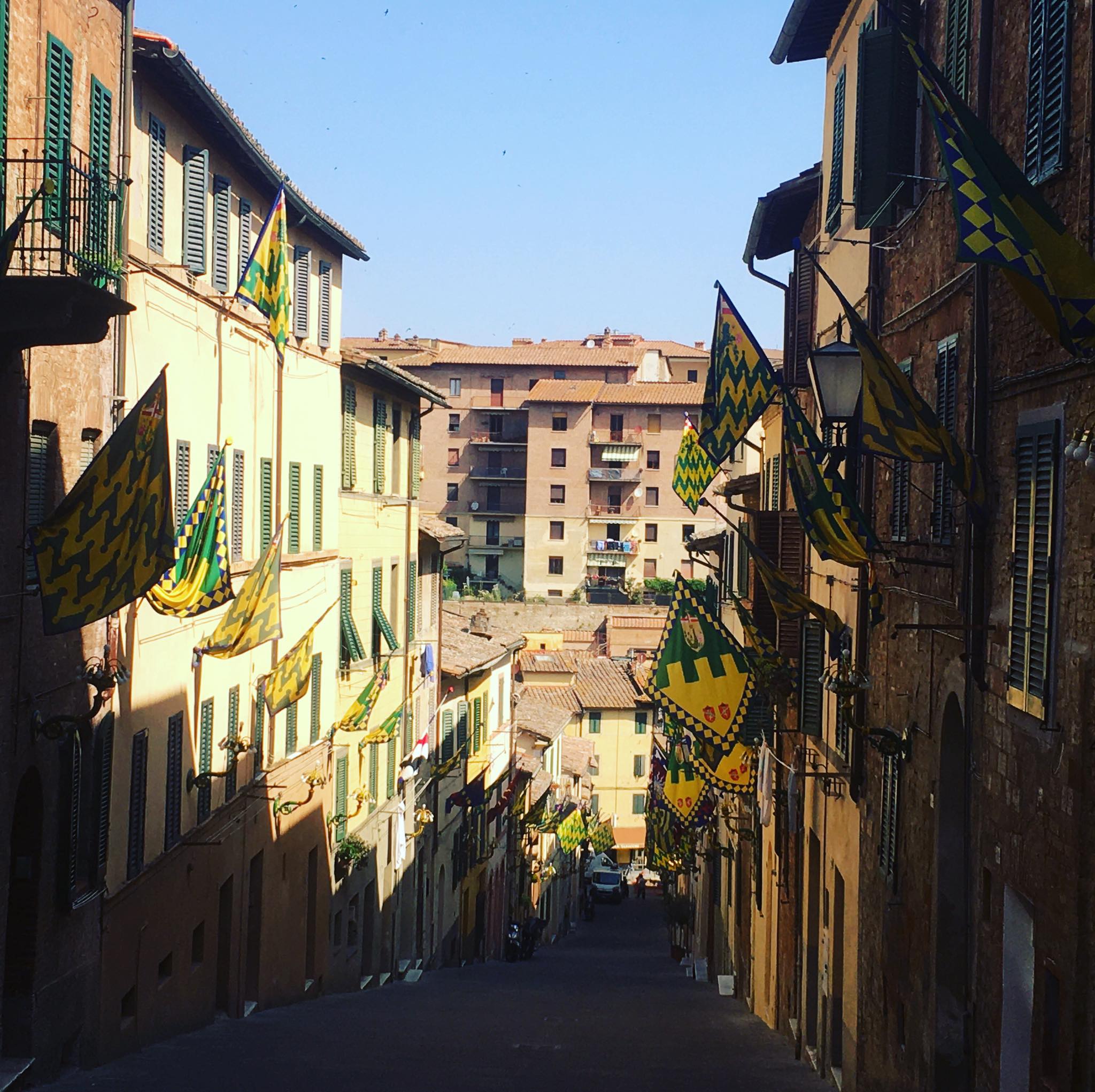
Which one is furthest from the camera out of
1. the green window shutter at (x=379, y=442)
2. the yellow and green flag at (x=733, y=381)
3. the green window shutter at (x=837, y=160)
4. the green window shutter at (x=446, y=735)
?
the green window shutter at (x=446, y=735)

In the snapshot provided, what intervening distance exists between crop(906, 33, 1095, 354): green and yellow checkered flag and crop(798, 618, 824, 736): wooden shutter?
13860mm

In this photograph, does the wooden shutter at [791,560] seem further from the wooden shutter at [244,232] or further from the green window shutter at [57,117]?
the green window shutter at [57,117]

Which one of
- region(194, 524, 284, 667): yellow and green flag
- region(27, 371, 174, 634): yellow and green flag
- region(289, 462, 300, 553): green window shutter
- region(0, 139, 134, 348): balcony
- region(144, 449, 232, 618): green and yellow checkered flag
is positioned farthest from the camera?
region(289, 462, 300, 553): green window shutter

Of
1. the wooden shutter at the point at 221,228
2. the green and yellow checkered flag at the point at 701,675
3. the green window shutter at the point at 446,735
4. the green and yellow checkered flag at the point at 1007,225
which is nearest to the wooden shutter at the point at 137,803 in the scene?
the green and yellow checkered flag at the point at 701,675

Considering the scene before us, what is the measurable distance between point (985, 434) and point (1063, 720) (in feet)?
9.92

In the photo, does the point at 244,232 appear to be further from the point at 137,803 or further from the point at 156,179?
the point at 137,803

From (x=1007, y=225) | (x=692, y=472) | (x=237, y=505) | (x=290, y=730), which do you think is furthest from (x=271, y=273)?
(x=1007, y=225)

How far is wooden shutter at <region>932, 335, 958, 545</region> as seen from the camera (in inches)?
505

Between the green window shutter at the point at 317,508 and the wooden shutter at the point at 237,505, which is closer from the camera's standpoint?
the wooden shutter at the point at 237,505

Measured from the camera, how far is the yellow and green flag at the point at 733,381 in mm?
15430

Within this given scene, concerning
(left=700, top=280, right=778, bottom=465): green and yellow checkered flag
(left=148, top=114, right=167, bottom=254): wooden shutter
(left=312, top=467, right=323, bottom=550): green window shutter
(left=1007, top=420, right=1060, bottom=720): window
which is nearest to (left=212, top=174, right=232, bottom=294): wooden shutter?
(left=148, top=114, right=167, bottom=254): wooden shutter

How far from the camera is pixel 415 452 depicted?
124ft

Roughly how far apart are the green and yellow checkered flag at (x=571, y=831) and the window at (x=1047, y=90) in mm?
50094

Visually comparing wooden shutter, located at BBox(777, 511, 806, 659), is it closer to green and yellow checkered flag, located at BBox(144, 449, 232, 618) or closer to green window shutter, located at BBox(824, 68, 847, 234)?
green window shutter, located at BBox(824, 68, 847, 234)
